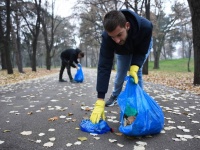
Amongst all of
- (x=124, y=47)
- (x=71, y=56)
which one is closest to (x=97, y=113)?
(x=124, y=47)

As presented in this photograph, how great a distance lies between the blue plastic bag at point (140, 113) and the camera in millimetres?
2316

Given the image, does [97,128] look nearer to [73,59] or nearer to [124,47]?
[124,47]

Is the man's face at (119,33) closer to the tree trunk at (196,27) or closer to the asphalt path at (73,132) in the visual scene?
the asphalt path at (73,132)

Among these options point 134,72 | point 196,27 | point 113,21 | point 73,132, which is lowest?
point 73,132

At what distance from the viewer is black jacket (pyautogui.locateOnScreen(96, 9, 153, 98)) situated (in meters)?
2.59

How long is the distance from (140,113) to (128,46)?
0.87 metres

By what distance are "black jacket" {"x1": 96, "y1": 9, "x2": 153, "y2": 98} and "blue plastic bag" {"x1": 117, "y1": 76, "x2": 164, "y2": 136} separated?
317mm

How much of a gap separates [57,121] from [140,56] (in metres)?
1.48

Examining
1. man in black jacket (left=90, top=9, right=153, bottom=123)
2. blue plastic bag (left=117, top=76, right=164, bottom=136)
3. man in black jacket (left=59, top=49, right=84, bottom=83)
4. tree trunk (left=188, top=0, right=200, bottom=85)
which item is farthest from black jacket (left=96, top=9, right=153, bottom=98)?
man in black jacket (left=59, top=49, right=84, bottom=83)

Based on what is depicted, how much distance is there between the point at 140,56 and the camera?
286cm

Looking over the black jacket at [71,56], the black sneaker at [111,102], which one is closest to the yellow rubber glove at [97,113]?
the black sneaker at [111,102]

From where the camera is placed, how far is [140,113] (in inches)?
92.0

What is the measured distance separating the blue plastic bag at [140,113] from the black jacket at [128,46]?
32cm

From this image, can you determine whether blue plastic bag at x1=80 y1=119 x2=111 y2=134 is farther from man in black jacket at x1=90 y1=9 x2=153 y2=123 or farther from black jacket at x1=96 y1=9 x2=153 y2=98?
black jacket at x1=96 y1=9 x2=153 y2=98
